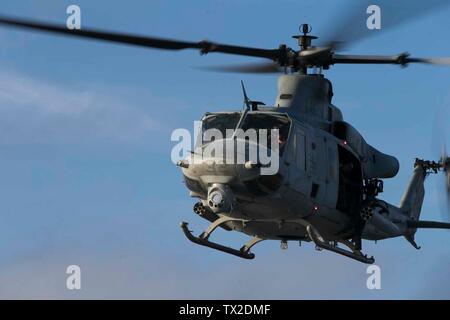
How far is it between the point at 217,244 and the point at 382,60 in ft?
19.1

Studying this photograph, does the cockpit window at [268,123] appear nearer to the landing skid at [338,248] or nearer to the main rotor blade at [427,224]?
the landing skid at [338,248]

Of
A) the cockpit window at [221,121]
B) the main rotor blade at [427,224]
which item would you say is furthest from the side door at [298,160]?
the main rotor blade at [427,224]

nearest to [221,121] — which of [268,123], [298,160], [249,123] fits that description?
[249,123]

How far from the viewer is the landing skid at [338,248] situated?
34.4 metres

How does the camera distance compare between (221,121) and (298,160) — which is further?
(221,121)

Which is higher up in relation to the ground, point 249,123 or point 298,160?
point 249,123

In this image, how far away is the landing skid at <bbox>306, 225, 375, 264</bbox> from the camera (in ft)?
113

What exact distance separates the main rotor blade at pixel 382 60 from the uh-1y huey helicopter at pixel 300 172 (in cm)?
2


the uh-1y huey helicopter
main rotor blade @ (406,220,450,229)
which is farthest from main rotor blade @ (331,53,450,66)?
main rotor blade @ (406,220,450,229)

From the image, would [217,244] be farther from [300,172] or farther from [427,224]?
[427,224]

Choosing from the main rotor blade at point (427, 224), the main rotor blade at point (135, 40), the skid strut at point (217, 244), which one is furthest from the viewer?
the main rotor blade at point (427, 224)

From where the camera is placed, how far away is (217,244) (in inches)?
1400
